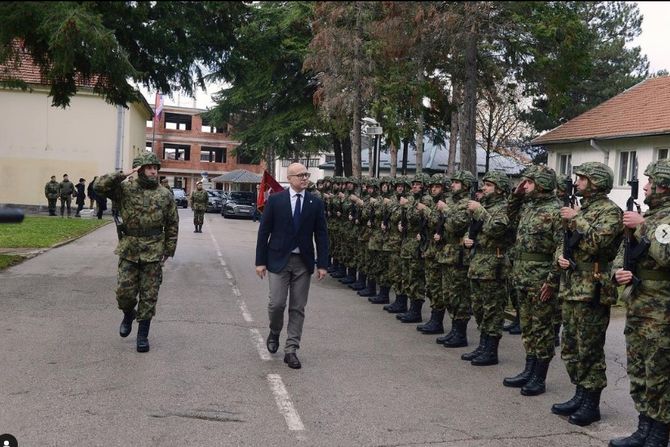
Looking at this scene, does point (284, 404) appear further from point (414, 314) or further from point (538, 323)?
point (414, 314)

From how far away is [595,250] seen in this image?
5.25 meters

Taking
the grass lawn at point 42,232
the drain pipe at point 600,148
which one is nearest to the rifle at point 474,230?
the grass lawn at point 42,232

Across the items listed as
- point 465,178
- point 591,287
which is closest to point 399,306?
point 465,178

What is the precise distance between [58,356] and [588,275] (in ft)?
16.1

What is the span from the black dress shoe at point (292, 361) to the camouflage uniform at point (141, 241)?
146 centimetres

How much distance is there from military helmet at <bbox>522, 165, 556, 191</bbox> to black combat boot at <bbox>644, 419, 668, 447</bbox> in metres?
2.25

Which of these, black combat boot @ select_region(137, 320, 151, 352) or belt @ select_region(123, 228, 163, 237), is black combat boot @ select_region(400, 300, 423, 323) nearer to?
black combat boot @ select_region(137, 320, 151, 352)

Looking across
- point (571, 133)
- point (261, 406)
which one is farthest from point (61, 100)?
point (571, 133)

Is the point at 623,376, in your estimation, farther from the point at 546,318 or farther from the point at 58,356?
the point at 58,356

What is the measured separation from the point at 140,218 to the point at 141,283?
2.17ft

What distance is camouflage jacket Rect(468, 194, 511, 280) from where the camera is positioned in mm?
6977

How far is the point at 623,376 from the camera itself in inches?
275

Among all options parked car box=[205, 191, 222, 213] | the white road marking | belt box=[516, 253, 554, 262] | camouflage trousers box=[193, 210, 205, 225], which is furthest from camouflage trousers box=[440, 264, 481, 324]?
parked car box=[205, 191, 222, 213]

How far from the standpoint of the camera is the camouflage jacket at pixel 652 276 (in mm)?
4707
